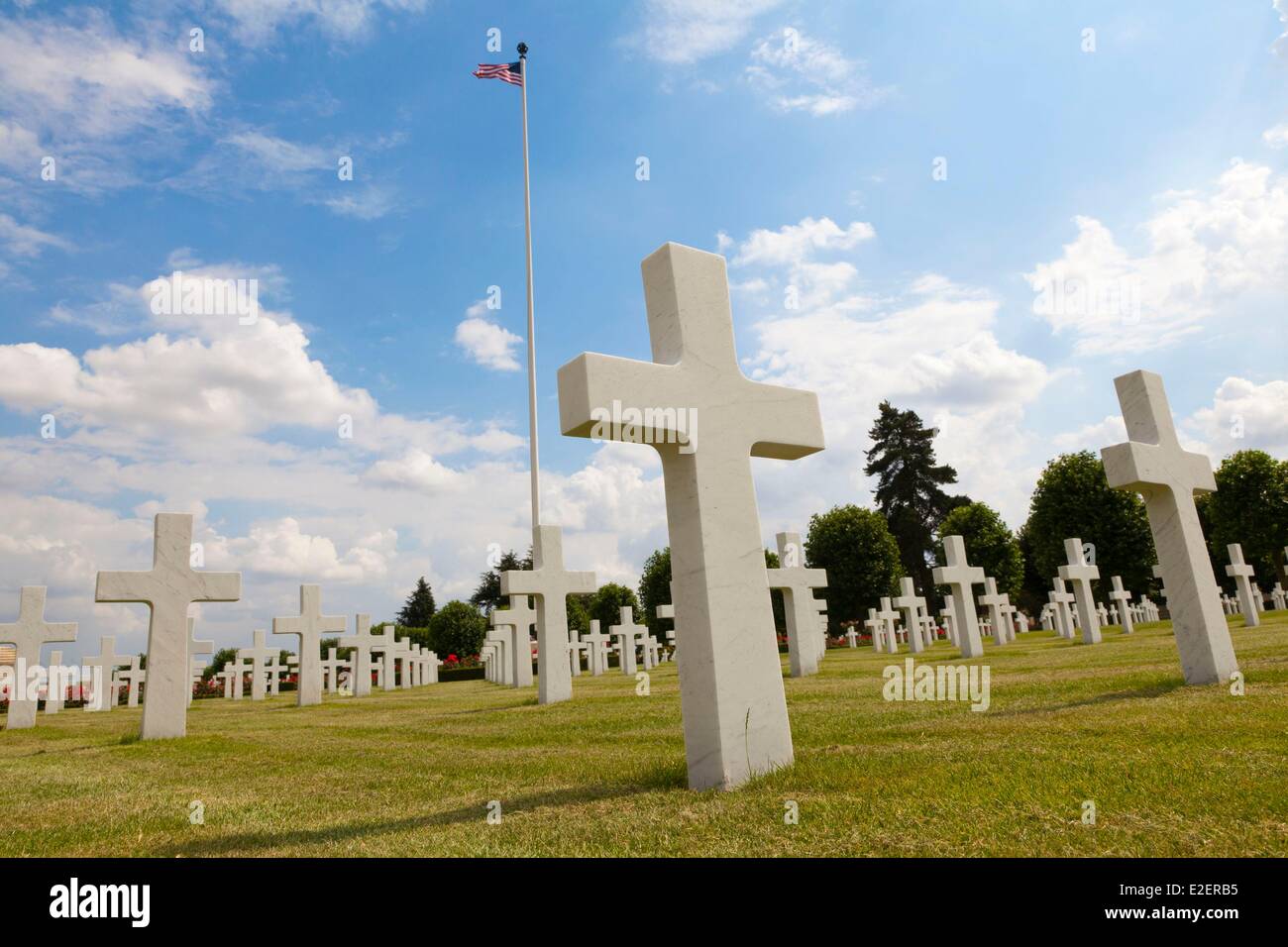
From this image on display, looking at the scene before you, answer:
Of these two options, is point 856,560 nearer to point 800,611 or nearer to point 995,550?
point 995,550

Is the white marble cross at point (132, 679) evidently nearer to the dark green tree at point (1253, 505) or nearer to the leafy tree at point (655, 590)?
the leafy tree at point (655, 590)

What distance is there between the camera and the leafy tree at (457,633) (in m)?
46.1

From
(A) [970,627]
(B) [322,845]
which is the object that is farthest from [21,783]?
(A) [970,627]

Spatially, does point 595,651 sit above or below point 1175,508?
below

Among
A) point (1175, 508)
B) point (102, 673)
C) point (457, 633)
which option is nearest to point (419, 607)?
point (457, 633)

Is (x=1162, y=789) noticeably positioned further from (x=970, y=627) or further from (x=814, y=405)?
(x=970, y=627)

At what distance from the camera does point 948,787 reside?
421 centimetres

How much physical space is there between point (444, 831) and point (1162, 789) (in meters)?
3.71

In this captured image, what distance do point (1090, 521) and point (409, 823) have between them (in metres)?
39.1

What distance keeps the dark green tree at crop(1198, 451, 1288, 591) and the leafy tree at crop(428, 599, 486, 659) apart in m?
37.9

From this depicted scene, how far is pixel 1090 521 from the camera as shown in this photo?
120 ft

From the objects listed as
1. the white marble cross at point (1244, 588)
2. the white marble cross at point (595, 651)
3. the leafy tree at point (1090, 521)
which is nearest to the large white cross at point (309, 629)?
the white marble cross at point (595, 651)

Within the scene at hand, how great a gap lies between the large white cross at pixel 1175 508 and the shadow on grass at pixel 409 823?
6885 mm

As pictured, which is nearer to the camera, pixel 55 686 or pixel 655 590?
pixel 55 686
